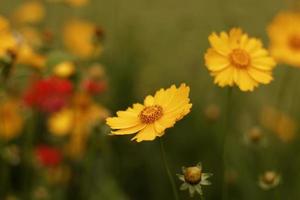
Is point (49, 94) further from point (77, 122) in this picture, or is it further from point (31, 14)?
point (31, 14)

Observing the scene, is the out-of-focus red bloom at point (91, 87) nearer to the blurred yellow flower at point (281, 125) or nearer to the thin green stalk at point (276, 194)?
the thin green stalk at point (276, 194)

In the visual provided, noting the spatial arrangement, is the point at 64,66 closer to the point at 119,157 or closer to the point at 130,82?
the point at 119,157

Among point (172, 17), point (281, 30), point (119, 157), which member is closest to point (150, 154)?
point (119, 157)

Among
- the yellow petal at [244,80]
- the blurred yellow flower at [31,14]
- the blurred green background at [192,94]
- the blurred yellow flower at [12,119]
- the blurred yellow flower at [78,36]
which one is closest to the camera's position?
the yellow petal at [244,80]

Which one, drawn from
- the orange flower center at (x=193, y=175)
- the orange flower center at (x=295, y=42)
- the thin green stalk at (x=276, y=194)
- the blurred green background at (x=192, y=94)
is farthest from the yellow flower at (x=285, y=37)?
the orange flower center at (x=193, y=175)

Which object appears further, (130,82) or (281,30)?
(130,82)

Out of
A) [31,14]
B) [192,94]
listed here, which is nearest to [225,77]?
[192,94]
